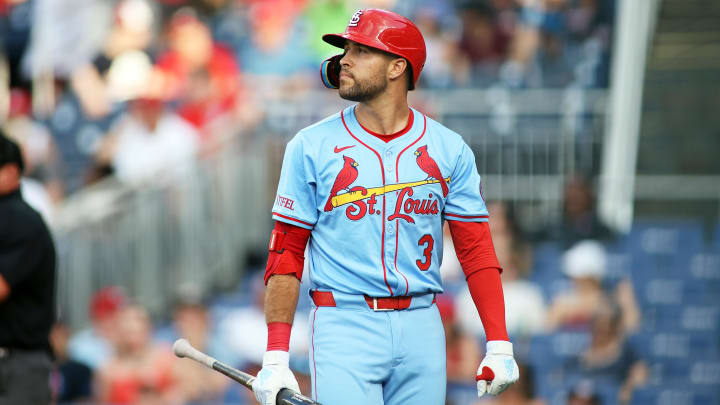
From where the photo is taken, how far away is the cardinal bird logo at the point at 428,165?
4273 mm

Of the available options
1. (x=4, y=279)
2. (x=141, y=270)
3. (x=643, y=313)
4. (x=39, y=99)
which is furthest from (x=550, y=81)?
(x=4, y=279)

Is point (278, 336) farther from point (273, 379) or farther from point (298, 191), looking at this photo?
point (298, 191)

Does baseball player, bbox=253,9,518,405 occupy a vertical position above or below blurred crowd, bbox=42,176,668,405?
above

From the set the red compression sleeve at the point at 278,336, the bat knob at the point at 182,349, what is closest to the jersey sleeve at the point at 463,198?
the red compression sleeve at the point at 278,336

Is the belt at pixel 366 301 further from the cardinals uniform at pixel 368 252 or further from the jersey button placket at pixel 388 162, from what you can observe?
the jersey button placket at pixel 388 162

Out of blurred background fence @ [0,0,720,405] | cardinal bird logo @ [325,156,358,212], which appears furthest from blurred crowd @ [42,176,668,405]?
cardinal bird logo @ [325,156,358,212]

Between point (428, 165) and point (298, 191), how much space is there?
0.49 m

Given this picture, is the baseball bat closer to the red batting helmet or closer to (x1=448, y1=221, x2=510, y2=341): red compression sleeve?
(x1=448, y1=221, x2=510, y2=341): red compression sleeve

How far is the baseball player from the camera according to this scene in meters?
4.14

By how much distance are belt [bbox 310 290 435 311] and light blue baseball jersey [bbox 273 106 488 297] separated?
24 mm

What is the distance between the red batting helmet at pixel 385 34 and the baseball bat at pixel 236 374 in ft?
4.19

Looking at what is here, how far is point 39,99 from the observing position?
12828mm

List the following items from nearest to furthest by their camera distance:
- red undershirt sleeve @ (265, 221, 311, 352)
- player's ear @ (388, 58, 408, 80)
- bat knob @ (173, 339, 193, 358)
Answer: red undershirt sleeve @ (265, 221, 311, 352) < player's ear @ (388, 58, 408, 80) < bat knob @ (173, 339, 193, 358)

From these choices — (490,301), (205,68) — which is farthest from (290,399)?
(205,68)
